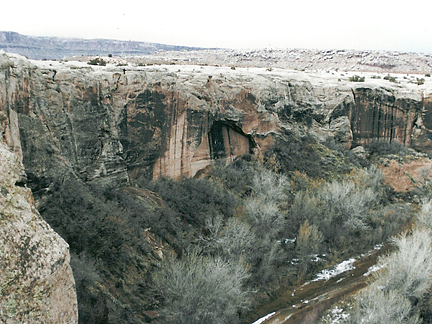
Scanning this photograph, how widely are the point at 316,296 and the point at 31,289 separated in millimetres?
13755

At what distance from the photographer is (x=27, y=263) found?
596 centimetres

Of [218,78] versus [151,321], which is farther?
[218,78]

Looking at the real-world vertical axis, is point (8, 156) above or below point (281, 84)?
below

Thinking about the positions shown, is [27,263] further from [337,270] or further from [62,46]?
[62,46]

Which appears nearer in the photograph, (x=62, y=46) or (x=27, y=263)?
(x=27, y=263)

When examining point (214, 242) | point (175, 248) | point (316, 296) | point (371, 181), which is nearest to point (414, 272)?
point (316, 296)

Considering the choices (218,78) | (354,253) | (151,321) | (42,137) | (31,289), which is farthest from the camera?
(218,78)

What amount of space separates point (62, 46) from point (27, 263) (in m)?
50.2

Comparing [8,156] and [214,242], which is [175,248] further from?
[8,156]

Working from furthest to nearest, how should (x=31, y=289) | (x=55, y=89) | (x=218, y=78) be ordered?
(x=218, y=78), (x=55, y=89), (x=31, y=289)

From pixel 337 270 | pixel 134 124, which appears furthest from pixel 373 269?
pixel 134 124

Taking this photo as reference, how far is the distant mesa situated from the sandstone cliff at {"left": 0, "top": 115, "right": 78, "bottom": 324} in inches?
1405

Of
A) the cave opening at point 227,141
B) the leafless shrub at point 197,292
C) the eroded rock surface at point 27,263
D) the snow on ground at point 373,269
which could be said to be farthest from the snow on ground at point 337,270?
the eroded rock surface at point 27,263

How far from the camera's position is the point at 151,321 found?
12.6 metres
